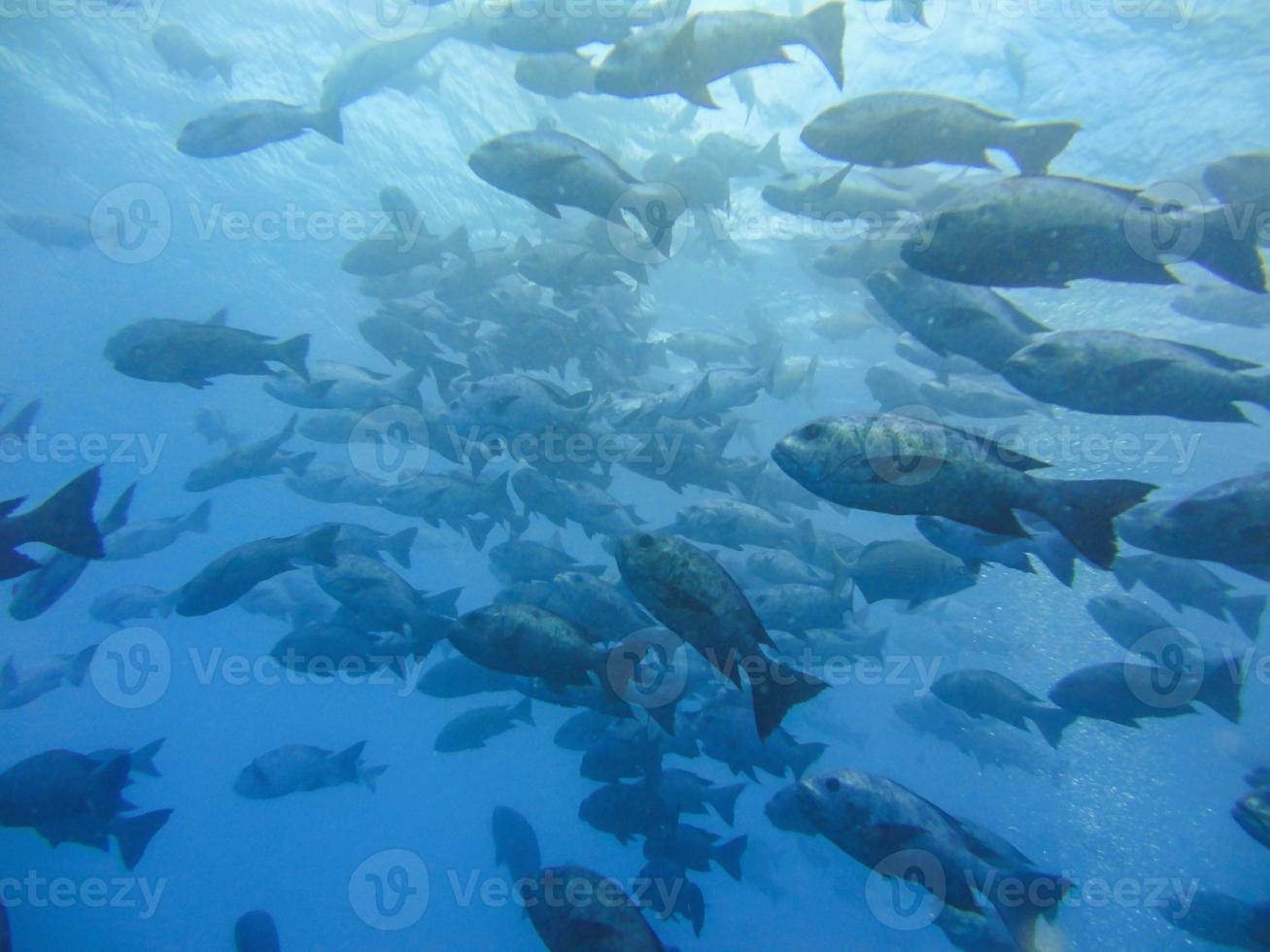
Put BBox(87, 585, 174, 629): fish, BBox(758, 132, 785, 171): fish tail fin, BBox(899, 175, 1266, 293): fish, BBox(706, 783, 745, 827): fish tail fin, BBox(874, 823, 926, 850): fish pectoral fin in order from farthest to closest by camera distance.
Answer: BBox(87, 585, 174, 629): fish → BBox(758, 132, 785, 171): fish tail fin → BBox(706, 783, 745, 827): fish tail fin → BBox(874, 823, 926, 850): fish pectoral fin → BBox(899, 175, 1266, 293): fish

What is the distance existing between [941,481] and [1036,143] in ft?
10.8

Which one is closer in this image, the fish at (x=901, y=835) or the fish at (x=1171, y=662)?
the fish at (x=901, y=835)

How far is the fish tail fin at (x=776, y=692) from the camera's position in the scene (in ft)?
12.8

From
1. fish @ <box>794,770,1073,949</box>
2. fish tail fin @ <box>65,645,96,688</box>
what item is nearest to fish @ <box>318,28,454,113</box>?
fish tail fin @ <box>65,645,96,688</box>

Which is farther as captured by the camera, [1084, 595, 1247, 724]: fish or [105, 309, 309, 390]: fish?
[1084, 595, 1247, 724]: fish

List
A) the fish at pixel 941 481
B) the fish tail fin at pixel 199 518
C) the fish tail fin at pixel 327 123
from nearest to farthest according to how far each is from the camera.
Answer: the fish at pixel 941 481
the fish tail fin at pixel 327 123
the fish tail fin at pixel 199 518

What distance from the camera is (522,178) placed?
5.83 m

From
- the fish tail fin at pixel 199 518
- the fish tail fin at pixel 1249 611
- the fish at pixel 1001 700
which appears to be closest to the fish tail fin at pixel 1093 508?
the fish at pixel 1001 700

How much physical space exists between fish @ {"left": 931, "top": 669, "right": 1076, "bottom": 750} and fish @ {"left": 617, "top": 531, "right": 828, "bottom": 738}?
636 centimetres

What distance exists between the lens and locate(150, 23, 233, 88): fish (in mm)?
13761

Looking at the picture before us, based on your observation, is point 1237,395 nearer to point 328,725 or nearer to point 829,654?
point 829,654

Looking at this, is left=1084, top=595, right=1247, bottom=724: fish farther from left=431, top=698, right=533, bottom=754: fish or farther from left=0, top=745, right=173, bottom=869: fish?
left=0, top=745, right=173, bottom=869: fish

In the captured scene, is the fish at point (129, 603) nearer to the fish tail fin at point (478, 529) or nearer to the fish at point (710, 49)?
the fish tail fin at point (478, 529)

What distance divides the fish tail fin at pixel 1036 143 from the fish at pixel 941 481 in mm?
2785
